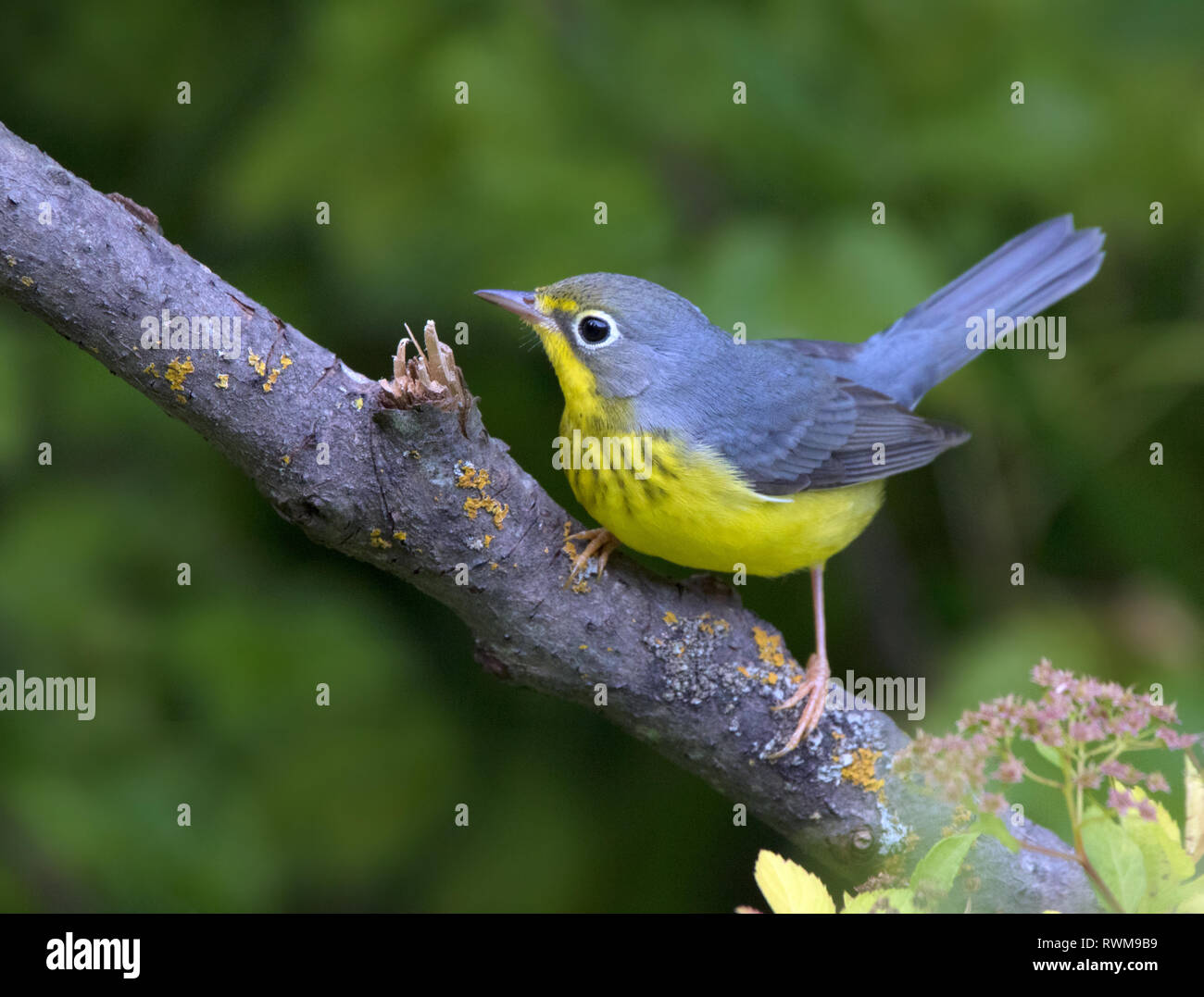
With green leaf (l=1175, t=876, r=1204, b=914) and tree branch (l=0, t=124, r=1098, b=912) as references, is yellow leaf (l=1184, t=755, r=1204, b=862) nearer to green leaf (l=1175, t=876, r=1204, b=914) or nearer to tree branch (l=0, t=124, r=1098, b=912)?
green leaf (l=1175, t=876, r=1204, b=914)

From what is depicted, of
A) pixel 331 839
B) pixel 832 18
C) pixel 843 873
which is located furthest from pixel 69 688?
pixel 832 18

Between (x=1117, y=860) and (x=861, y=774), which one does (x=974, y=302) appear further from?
(x=1117, y=860)

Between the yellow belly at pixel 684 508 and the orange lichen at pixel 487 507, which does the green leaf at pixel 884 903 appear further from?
the yellow belly at pixel 684 508

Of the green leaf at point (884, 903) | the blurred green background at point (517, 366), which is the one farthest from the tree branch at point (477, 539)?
the blurred green background at point (517, 366)

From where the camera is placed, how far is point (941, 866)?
6.25 ft

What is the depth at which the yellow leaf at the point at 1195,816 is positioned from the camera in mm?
2123

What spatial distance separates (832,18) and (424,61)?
176cm

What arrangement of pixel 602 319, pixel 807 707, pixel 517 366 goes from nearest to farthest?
pixel 807 707
pixel 602 319
pixel 517 366

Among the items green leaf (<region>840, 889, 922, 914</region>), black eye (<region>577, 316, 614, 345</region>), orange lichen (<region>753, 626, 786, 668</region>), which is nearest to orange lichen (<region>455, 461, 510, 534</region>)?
orange lichen (<region>753, 626, 786, 668</region>)

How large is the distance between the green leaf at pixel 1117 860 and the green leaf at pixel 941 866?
0.22 meters

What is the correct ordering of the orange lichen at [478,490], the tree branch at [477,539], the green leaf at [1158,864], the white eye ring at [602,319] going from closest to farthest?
the green leaf at [1158,864], the tree branch at [477,539], the orange lichen at [478,490], the white eye ring at [602,319]

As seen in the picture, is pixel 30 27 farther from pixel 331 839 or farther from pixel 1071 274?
pixel 1071 274

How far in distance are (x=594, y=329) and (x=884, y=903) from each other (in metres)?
2.35

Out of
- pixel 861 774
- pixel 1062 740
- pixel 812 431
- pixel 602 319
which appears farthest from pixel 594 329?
pixel 1062 740
